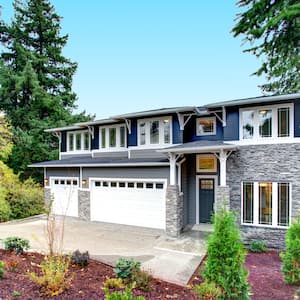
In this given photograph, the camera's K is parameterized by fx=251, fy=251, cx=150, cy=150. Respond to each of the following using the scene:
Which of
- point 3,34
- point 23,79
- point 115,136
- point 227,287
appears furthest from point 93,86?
point 227,287

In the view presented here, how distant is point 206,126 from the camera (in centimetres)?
1175

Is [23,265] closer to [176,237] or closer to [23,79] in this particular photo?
[176,237]

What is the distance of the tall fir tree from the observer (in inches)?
870

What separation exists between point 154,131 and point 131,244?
545cm

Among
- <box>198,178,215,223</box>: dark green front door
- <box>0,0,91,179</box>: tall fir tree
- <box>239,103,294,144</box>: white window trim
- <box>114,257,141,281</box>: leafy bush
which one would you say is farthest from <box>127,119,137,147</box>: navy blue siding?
<box>0,0,91,179</box>: tall fir tree

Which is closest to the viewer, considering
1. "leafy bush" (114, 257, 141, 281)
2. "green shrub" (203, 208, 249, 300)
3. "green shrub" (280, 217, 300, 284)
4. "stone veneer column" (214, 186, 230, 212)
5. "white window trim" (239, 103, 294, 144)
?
"green shrub" (203, 208, 249, 300)

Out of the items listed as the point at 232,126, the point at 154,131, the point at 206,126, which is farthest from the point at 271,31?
the point at 154,131

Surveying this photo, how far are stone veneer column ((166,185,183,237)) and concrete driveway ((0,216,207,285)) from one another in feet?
1.17

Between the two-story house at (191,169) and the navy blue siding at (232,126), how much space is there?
39 millimetres

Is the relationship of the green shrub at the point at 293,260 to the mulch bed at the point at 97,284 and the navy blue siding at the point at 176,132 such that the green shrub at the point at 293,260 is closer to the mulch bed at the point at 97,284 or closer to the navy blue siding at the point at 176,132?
the mulch bed at the point at 97,284

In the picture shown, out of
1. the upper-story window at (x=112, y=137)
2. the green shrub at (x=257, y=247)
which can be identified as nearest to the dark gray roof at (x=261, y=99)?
the green shrub at (x=257, y=247)

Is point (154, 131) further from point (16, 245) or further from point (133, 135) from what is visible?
point (16, 245)

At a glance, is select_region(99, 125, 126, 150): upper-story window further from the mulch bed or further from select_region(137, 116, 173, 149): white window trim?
the mulch bed

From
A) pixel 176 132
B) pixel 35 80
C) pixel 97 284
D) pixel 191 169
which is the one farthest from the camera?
pixel 35 80
